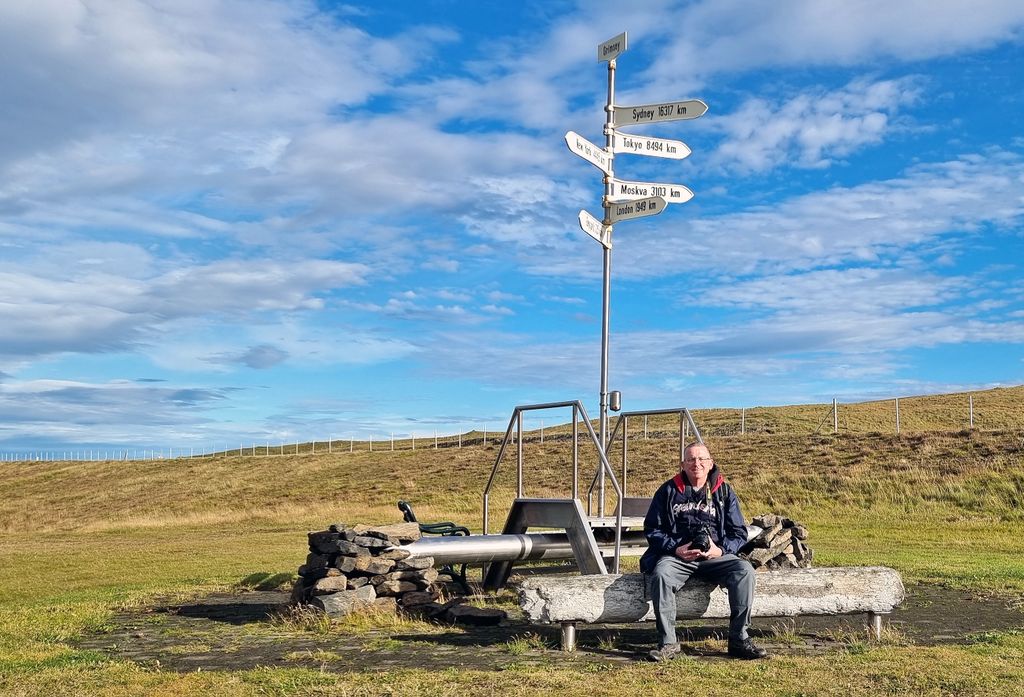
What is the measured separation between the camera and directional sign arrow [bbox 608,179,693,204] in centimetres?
1273

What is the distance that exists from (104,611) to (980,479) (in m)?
26.9

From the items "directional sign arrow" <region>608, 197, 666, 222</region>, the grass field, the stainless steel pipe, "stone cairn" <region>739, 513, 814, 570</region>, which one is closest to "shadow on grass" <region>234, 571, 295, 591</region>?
the grass field

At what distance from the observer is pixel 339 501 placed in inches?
1737

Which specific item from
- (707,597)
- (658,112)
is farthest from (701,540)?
(658,112)

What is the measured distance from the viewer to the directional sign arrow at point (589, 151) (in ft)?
38.9

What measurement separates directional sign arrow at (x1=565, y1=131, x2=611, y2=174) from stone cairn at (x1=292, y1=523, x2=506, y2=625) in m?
4.92

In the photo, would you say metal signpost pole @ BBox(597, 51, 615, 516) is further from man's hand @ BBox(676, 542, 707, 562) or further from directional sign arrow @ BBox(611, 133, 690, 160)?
man's hand @ BBox(676, 542, 707, 562)

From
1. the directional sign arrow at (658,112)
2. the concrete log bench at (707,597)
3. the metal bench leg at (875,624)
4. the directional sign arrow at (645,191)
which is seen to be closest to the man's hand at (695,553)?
the concrete log bench at (707,597)

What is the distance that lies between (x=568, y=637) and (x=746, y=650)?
4.78ft

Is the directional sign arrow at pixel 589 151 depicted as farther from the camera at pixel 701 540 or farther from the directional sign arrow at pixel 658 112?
the camera at pixel 701 540

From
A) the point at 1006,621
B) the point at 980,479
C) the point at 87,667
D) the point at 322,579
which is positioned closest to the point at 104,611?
the point at 322,579

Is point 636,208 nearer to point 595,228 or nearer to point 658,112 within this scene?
point 595,228

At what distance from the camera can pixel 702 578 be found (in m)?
8.59

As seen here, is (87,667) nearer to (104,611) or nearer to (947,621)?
(104,611)
